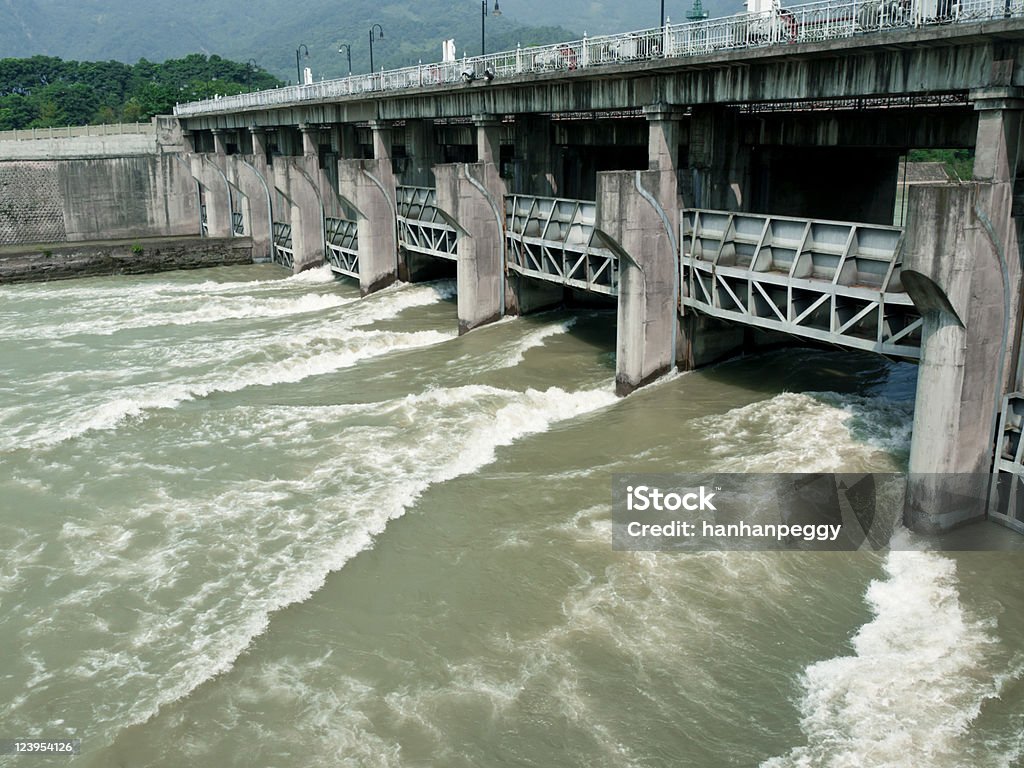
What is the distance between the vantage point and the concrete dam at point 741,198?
1446 centimetres

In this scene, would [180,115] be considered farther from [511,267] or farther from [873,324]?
[873,324]

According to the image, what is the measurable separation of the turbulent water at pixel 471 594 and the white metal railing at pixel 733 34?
7176 mm

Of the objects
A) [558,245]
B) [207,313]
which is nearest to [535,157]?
[558,245]

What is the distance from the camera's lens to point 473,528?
15844mm

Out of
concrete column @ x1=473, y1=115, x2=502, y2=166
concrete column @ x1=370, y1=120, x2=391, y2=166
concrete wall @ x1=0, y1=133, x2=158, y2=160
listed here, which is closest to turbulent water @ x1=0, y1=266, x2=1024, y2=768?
concrete column @ x1=473, y1=115, x2=502, y2=166

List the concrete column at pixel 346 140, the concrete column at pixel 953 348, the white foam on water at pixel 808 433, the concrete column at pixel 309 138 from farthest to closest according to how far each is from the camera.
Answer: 1. the concrete column at pixel 309 138
2. the concrete column at pixel 346 140
3. the white foam on water at pixel 808 433
4. the concrete column at pixel 953 348

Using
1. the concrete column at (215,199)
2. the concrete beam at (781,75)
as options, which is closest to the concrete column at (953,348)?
the concrete beam at (781,75)

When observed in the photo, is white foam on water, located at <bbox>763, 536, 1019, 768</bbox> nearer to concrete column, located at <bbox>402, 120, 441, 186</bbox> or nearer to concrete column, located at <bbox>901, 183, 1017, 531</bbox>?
concrete column, located at <bbox>901, 183, 1017, 531</bbox>

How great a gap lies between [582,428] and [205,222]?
1803 inches

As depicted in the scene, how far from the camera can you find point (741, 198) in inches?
934

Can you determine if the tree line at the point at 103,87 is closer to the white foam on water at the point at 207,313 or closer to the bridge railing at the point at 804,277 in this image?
the white foam on water at the point at 207,313

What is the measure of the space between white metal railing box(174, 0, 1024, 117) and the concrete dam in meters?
0.05

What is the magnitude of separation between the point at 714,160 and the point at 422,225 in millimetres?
14254

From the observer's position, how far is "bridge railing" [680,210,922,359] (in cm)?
1675
